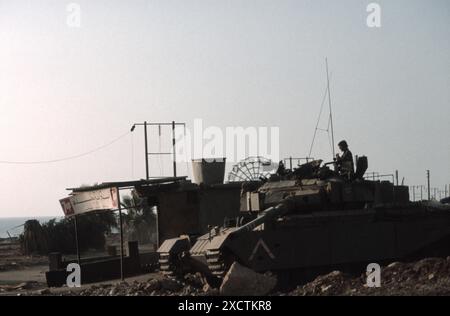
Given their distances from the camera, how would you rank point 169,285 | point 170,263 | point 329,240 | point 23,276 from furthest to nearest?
point 23,276 < point 170,263 < point 329,240 < point 169,285

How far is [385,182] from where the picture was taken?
23578 mm

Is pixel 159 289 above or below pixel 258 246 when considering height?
below

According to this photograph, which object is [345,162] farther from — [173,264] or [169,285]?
[169,285]

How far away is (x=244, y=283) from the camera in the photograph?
18.1 m

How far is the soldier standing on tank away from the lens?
22003 millimetres

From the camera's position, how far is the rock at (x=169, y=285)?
2014 cm

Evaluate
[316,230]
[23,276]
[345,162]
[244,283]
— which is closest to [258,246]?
[316,230]

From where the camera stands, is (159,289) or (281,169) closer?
(159,289)

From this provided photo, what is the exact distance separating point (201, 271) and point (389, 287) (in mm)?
6859

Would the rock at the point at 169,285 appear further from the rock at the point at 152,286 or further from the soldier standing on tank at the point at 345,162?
the soldier standing on tank at the point at 345,162

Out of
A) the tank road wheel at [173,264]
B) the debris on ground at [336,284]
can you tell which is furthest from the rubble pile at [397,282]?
the tank road wheel at [173,264]

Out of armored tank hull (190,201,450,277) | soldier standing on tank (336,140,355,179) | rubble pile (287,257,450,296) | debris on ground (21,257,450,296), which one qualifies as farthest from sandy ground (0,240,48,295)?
rubble pile (287,257,450,296)

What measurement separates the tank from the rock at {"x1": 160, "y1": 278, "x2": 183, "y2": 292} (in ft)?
2.36

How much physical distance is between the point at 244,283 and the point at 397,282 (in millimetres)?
3551
